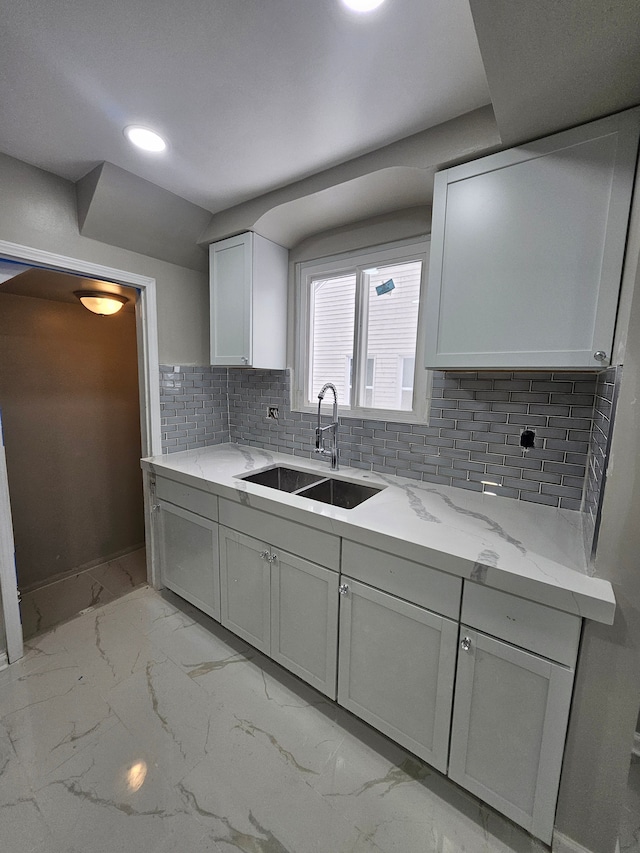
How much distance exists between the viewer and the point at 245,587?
5.83ft

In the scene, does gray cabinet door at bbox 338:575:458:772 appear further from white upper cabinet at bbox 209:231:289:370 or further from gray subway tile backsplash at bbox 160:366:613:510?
white upper cabinet at bbox 209:231:289:370

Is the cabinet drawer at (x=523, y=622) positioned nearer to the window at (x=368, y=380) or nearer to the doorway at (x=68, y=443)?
the window at (x=368, y=380)

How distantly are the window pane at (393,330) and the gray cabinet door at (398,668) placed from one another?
1.07m

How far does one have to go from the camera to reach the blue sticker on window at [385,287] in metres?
1.96

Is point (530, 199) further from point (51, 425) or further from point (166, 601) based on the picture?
point (51, 425)

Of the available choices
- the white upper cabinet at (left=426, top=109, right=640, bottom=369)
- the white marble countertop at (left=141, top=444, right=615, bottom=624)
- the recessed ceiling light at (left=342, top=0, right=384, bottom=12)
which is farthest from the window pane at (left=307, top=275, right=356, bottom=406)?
the recessed ceiling light at (left=342, top=0, right=384, bottom=12)

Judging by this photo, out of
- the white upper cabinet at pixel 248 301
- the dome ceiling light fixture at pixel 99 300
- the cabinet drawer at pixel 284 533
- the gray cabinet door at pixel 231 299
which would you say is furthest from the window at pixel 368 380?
the dome ceiling light fixture at pixel 99 300

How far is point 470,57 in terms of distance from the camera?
1.06 meters

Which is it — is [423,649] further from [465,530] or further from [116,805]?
[116,805]

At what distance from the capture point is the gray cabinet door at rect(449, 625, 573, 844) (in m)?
1.01

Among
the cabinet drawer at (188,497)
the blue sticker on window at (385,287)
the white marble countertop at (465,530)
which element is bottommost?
the cabinet drawer at (188,497)

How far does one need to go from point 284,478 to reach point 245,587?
2.29ft

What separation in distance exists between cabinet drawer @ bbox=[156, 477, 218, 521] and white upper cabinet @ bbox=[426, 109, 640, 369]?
1.35m

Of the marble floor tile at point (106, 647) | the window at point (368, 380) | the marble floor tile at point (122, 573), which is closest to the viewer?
the marble floor tile at point (106, 647)
